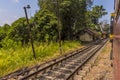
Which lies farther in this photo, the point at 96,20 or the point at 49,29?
the point at 96,20

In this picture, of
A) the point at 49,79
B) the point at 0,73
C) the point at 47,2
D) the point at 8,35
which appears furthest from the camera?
the point at 47,2

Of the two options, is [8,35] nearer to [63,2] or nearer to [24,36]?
[24,36]

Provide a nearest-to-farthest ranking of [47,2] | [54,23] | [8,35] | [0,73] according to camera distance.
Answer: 1. [0,73]
2. [54,23]
3. [8,35]
4. [47,2]

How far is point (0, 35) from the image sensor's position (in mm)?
50562

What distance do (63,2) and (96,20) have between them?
7402cm

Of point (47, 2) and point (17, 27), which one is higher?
point (47, 2)

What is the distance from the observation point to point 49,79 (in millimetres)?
12109

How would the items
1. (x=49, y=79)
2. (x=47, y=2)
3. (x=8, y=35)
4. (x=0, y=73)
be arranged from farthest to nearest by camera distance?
(x=47, y=2), (x=8, y=35), (x=0, y=73), (x=49, y=79)

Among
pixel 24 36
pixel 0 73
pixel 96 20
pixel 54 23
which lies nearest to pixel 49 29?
pixel 54 23

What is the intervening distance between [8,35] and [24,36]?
3161 millimetres

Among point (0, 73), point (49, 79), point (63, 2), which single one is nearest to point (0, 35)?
point (63, 2)

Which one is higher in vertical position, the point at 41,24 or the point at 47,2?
the point at 47,2

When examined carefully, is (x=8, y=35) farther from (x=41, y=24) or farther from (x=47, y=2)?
(x=47, y=2)

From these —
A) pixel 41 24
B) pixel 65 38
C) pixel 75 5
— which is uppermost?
pixel 75 5
